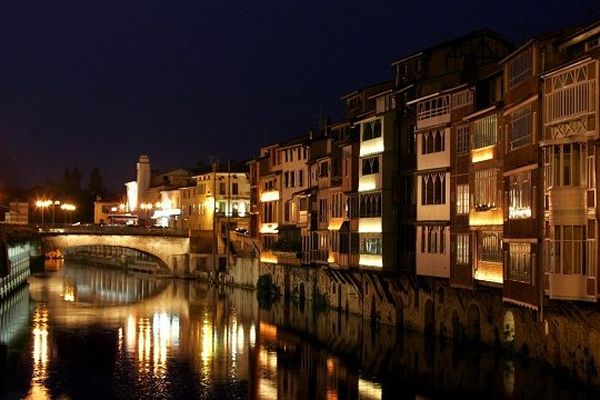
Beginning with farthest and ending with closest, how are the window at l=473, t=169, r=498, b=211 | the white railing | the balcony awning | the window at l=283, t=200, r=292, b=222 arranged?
the window at l=283, t=200, r=292, b=222, the balcony awning, the window at l=473, t=169, r=498, b=211, the white railing

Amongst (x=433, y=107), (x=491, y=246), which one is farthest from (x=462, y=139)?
(x=491, y=246)

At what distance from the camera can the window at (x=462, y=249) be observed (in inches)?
1937

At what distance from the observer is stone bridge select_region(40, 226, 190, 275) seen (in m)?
109

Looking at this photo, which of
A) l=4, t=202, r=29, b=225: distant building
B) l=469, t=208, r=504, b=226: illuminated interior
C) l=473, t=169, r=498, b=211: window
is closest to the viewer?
l=469, t=208, r=504, b=226: illuminated interior

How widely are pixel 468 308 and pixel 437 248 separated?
4.08 meters

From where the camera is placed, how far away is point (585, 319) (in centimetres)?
3606

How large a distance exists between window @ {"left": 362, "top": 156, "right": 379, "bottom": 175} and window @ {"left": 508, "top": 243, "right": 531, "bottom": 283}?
18595 millimetres

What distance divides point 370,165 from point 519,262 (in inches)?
838

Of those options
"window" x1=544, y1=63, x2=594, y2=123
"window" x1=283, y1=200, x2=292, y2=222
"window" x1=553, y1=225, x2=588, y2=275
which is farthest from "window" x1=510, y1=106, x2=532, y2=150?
"window" x1=283, y1=200, x2=292, y2=222

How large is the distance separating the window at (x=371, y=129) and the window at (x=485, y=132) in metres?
12.3

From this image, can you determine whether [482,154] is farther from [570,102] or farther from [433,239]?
[570,102]

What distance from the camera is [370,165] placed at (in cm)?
6153

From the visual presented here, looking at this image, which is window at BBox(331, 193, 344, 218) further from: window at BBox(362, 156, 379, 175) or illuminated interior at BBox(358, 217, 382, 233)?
window at BBox(362, 156, 379, 175)

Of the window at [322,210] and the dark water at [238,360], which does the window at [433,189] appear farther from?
the window at [322,210]
